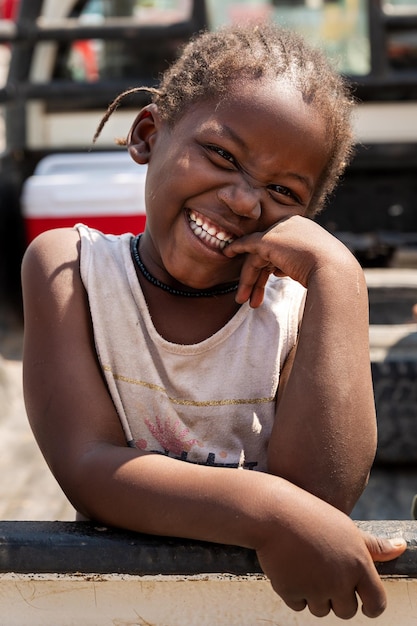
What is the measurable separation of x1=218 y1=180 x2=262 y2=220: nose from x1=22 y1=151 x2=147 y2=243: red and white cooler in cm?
306

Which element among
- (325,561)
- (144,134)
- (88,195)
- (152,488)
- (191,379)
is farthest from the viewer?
(88,195)

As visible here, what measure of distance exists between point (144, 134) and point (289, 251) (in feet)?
1.36

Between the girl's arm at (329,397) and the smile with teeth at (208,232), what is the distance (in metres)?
0.14

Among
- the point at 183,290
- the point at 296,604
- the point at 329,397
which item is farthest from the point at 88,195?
the point at 296,604

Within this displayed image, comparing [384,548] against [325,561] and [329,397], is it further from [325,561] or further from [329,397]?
[329,397]

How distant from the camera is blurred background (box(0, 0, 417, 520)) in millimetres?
4609

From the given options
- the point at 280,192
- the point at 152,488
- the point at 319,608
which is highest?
the point at 280,192

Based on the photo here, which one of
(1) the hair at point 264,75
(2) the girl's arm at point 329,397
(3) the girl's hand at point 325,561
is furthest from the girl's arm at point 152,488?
(1) the hair at point 264,75

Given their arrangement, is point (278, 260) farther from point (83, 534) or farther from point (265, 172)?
point (83, 534)

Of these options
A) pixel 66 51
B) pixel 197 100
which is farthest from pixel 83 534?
pixel 66 51

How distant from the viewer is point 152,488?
4.57 ft

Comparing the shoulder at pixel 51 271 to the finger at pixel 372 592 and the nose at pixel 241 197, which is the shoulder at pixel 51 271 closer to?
the nose at pixel 241 197

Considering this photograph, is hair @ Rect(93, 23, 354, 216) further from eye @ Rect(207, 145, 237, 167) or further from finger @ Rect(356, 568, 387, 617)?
finger @ Rect(356, 568, 387, 617)

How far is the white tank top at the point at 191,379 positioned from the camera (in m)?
1.69
